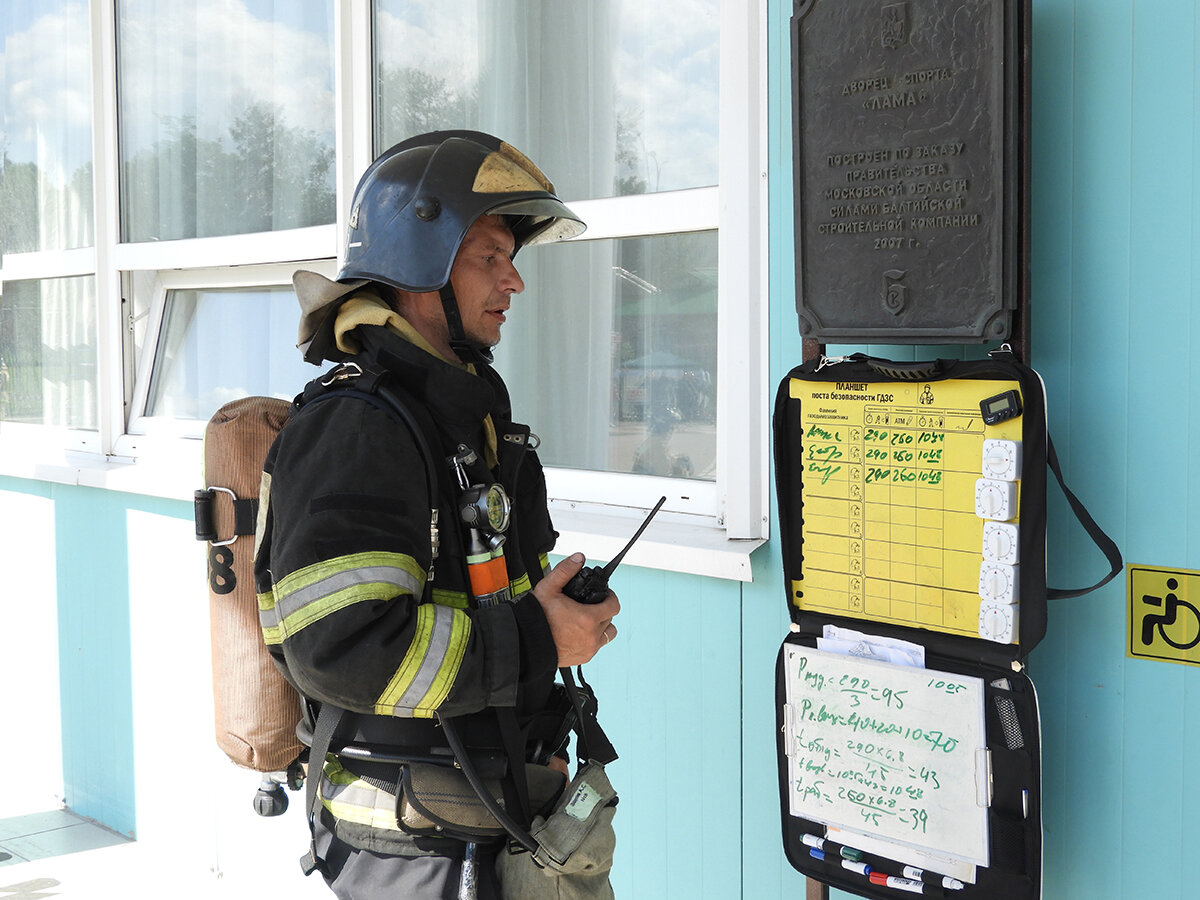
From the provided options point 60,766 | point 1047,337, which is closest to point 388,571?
point 1047,337

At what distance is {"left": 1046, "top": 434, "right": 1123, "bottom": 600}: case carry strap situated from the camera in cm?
194

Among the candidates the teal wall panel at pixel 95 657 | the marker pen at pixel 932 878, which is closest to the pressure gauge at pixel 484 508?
the marker pen at pixel 932 878

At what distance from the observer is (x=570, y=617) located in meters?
1.77

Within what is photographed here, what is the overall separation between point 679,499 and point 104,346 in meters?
2.91

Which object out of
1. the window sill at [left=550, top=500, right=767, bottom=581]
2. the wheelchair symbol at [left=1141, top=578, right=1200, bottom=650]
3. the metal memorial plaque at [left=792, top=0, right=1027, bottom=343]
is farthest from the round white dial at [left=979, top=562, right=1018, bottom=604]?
the window sill at [left=550, top=500, right=767, bottom=581]

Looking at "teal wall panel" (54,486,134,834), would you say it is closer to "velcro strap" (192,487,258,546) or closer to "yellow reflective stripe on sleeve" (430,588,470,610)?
"velcro strap" (192,487,258,546)

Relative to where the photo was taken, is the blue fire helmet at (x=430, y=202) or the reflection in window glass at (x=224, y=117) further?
the reflection in window glass at (x=224, y=117)

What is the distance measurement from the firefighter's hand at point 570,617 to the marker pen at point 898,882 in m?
0.86

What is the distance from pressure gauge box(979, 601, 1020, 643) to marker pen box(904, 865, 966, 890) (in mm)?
483

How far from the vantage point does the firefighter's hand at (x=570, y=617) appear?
5.81ft

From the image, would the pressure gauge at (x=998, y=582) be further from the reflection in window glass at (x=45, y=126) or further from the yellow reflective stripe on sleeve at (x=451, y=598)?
the reflection in window glass at (x=45, y=126)

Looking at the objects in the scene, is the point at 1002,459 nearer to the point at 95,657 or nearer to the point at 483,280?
the point at 483,280

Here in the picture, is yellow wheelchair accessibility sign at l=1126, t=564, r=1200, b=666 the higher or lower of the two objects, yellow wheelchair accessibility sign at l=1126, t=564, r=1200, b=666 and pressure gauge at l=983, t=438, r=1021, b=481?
the lower

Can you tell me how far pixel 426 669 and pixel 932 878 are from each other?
1.14 m
